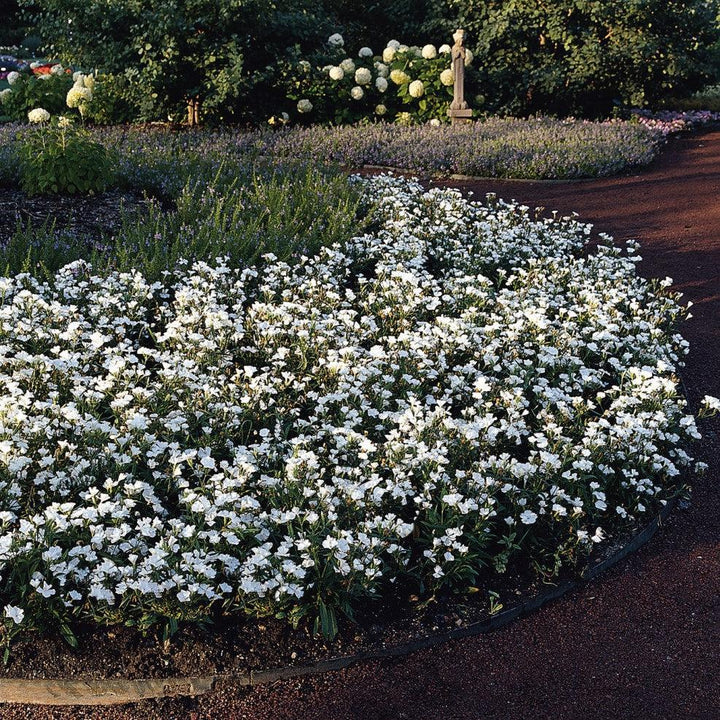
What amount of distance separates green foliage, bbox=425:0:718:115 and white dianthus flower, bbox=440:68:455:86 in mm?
1495

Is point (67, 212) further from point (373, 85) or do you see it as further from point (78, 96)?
point (373, 85)

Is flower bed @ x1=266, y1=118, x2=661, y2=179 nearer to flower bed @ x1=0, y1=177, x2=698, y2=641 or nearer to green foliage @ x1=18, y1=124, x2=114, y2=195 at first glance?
green foliage @ x1=18, y1=124, x2=114, y2=195

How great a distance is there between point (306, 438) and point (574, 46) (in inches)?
554


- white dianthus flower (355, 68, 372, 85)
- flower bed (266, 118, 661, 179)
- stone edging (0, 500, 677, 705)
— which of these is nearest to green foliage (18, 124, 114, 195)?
flower bed (266, 118, 661, 179)

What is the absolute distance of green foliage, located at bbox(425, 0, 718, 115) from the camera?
15664 mm

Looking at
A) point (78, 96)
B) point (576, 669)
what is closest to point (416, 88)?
point (78, 96)

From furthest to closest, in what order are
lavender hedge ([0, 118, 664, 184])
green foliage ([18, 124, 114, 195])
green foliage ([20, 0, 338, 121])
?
1. green foliage ([20, 0, 338, 121])
2. lavender hedge ([0, 118, 664, 184])
3. green foliage ([18, 124, 114, 195])

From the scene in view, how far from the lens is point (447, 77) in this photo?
14.6 metres

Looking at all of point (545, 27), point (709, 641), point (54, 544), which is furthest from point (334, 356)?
point (545, 27)

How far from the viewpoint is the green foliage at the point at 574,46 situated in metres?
15.7

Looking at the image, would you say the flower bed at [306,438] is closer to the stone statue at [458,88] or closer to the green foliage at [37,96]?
the stone statue at [458,88]

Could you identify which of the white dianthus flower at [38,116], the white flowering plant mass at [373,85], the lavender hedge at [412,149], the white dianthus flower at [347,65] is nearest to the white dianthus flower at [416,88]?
the white flowering plant mass at [373,85]

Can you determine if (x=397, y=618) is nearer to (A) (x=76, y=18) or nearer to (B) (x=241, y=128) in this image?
(B) (x=241, y=128)

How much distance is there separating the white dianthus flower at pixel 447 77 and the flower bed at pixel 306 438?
352 inches
